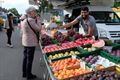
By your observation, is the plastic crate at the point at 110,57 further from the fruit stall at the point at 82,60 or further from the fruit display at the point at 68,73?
the fruit display at the point at 68,73

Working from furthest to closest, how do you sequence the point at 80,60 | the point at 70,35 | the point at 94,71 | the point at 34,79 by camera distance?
the point at 70,35
the point at 34,79
the point at 80,60
the point at 94,71

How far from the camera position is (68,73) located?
5.73 meters

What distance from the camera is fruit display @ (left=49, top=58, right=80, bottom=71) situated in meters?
→ 6.22

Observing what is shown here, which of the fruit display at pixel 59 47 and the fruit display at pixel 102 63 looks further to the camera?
the fruit display at pixel 59 47

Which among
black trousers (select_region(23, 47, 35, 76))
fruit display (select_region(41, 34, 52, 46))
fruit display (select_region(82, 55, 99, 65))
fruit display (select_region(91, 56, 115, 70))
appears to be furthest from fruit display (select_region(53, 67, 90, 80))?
fruit display (select_region(41, 34, 52, 46))

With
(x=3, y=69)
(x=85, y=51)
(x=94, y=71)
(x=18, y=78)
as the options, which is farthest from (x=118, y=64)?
(x=3, y=69)

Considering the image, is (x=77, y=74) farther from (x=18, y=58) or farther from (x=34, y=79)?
(x=18, y=58)

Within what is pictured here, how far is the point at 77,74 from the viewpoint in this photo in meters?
5.46

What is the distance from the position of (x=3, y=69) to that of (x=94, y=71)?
19.0ft

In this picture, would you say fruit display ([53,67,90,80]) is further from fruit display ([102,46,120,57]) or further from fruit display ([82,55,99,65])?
fruit display ([102,46,120,57])

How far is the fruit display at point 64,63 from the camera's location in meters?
6.22

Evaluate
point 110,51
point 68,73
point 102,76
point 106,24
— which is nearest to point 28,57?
point 110,51

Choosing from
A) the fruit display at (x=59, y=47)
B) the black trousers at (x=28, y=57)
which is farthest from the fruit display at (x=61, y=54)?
the black trousers at (x=28, y=57)

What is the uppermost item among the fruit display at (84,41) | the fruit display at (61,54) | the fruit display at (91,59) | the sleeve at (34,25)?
the sleeve at (34,25)
